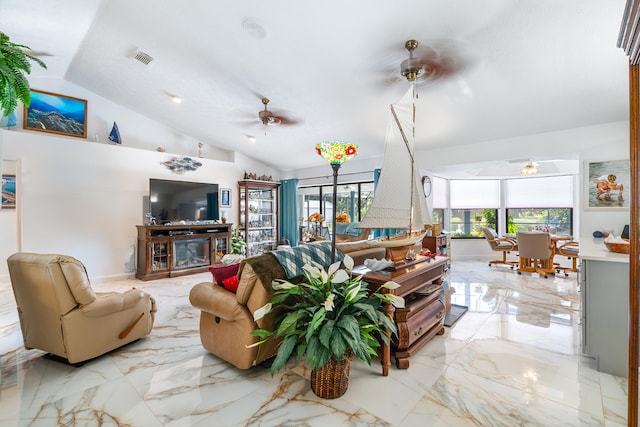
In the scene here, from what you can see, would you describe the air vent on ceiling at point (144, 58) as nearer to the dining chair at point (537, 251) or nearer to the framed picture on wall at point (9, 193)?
the framed picture on wall at point (9, 193)

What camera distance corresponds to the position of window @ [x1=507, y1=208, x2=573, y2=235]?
5742 mm

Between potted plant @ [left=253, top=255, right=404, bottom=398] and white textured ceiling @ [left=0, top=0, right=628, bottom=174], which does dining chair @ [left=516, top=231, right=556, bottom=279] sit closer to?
white textured ceiling @ [left=0, top=0, right=628, bottom=174]

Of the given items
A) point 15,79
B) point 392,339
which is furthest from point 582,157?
point 15,79

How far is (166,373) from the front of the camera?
1.99 meters

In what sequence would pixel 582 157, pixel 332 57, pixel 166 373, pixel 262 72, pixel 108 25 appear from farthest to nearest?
1. pixel 582 157
2. pixel 262 72
3. pixel 108 25
4. pixel 332 57
5. pixel 166 373

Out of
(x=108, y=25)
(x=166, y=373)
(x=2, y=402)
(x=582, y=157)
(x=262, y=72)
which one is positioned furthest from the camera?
(x=582, y=157)

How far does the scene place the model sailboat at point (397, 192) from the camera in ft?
6.80

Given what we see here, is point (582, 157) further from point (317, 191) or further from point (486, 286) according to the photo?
point (317, 191)

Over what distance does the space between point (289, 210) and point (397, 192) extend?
5123 mm

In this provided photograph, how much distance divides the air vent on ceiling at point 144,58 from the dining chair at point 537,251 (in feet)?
20.0

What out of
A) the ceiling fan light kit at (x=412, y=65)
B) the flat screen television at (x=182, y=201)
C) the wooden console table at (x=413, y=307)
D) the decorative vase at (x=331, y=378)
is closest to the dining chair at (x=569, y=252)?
the wooden console table at (x=413, y=307)

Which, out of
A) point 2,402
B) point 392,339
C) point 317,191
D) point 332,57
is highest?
point 332,57

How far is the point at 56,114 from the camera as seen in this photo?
423cm

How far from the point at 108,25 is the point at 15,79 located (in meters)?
2.17
